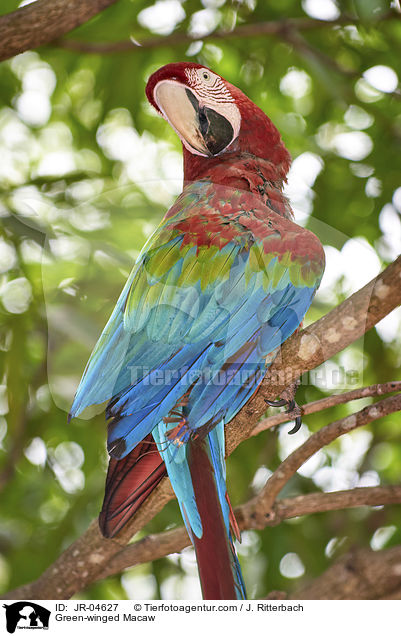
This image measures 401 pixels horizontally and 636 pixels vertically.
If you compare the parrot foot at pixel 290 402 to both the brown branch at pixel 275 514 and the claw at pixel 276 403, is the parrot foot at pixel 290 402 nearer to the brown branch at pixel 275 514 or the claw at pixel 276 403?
the claw at pixel 276 403

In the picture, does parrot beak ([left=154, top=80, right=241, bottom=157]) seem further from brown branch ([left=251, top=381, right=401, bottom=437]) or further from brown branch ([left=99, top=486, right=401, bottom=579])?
brown branch ([left=99, top=486, right=401, bottom=579])

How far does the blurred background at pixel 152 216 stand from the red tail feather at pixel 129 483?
71 mm

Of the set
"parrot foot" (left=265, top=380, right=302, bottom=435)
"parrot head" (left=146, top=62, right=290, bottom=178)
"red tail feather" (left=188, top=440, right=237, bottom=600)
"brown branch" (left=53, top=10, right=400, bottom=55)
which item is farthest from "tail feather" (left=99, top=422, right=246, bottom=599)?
"brown branch" (left=53, top=10, right=400, bottom=55)

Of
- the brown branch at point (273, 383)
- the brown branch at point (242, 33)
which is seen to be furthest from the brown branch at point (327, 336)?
the brown branch at point (242, 33)

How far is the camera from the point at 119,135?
2.62 feet

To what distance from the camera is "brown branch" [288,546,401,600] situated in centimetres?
70

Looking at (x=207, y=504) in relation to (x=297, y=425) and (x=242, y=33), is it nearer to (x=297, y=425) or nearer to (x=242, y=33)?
(x=297, y=425)

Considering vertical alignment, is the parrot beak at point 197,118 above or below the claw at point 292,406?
above

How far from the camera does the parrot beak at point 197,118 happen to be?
2.18 feet

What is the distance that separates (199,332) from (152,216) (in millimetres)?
194
